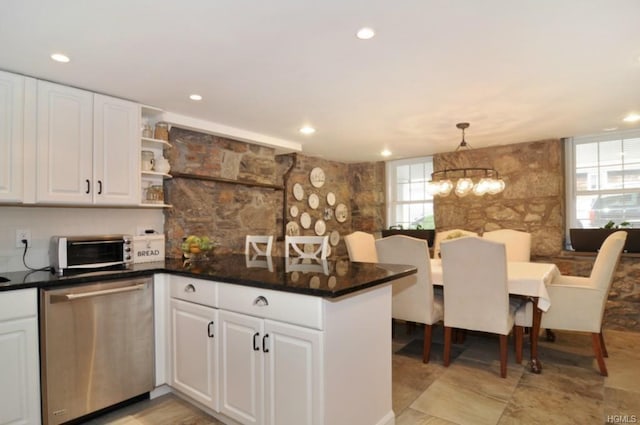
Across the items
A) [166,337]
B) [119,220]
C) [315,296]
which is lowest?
[166,337]

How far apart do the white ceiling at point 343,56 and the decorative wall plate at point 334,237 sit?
102 inches

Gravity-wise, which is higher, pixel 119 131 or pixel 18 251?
pixel 119 131

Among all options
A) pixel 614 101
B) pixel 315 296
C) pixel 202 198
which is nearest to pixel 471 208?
pixel 614 101

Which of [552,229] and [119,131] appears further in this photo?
[552,229]

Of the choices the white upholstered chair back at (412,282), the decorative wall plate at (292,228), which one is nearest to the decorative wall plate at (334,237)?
the decorative wall plate at (292,228)

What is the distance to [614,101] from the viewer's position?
9.96 ft

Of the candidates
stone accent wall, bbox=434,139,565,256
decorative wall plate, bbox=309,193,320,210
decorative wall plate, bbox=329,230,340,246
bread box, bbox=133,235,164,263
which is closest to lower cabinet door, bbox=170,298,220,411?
bread box, bbox=133,235,164,263

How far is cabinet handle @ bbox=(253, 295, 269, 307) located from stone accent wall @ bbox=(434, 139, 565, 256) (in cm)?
397

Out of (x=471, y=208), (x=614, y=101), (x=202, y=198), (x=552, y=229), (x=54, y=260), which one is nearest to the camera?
(x=54, y=260)

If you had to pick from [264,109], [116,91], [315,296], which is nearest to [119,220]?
[116,91]

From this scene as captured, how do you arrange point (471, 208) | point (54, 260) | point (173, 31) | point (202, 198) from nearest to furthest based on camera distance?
1. point (173, 31)
2. point (54, 260)
3. point (202, 198)
4. point (471, 208)

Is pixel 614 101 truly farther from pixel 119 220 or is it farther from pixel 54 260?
pixel 54 260

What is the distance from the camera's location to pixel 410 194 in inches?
230

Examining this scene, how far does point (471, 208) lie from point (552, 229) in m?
1.01
